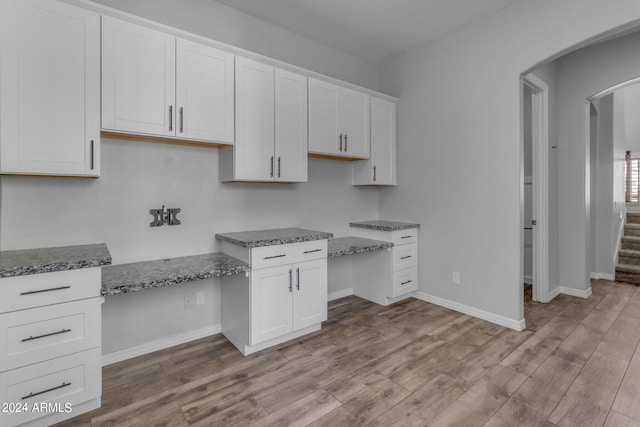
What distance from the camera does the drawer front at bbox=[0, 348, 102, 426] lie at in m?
1.62

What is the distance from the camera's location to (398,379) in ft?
7.14

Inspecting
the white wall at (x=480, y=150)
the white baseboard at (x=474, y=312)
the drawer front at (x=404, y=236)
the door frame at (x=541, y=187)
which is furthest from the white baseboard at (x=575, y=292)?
the drawer front at (x=404, y=236)

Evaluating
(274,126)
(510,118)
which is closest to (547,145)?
(510,118)

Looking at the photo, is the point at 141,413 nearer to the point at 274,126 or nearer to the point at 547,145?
the point at 274,126

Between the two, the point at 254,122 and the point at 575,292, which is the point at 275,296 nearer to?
the point at 254,122

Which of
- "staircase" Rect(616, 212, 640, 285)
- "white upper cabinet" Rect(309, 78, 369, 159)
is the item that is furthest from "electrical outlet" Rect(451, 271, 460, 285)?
"staircase" Rect(616, 212, 640, 285)

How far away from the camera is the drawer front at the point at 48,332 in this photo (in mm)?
1607

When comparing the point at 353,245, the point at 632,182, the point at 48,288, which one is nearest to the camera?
the point at 48,288

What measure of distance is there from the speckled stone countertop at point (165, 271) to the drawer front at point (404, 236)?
1785 mm

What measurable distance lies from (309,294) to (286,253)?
462 millimetres

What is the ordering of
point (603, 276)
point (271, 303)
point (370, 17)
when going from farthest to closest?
point (603, 276)
point (370, 17)
point (271, 303)

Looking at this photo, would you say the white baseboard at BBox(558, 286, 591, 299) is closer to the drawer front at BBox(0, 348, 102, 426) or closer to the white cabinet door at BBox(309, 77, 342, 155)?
the white cabinet door at BBox(309, 77, 342, 155)

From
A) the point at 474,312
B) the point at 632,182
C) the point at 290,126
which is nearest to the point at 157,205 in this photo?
the point at 290,126

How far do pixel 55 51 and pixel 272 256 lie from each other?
1.90 meters
